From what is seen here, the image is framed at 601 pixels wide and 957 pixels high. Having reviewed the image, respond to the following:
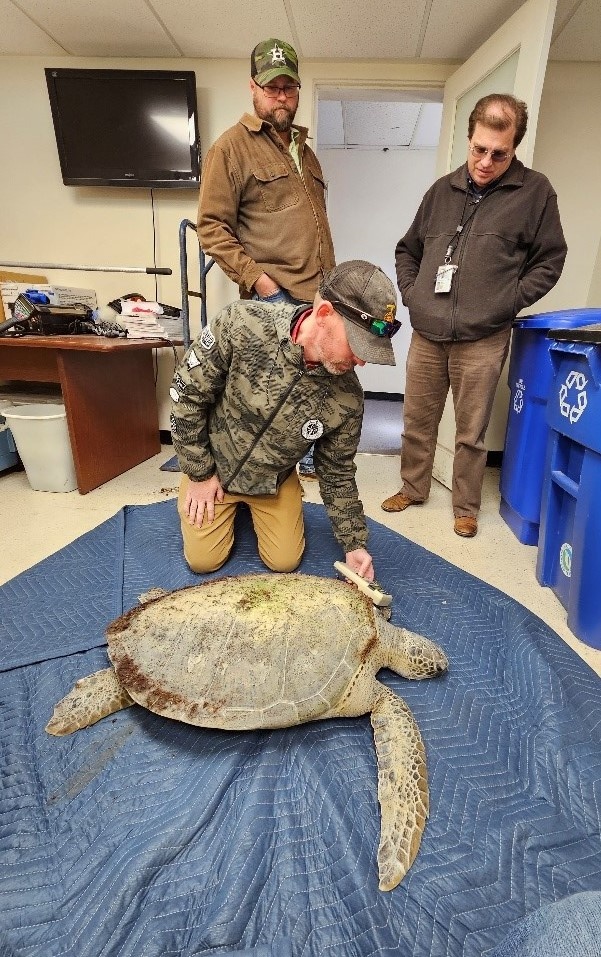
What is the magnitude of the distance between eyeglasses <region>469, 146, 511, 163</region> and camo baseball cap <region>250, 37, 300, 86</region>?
74 cm

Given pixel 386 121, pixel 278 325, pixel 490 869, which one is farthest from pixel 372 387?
pixel 490 869

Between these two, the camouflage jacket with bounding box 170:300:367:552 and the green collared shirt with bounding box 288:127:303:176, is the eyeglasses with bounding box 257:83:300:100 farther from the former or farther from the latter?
the camouflage jacket with bounding box 170:300:367:552

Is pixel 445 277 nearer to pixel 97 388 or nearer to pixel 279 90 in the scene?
pixel 279 90

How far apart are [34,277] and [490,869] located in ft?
11.6

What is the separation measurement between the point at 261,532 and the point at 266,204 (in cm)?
135

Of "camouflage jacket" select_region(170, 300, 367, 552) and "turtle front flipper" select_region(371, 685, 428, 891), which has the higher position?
"camouflage jacket" select_region(170, 300, 367, 552)

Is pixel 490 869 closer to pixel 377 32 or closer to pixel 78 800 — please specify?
pixel 78 800

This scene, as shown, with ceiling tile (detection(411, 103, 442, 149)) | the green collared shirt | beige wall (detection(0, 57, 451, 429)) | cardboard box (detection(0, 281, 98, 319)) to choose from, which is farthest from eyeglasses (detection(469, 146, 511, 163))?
ceiling tile (detection(411, 103, 442, 149))

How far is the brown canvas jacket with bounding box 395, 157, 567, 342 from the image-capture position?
183cm

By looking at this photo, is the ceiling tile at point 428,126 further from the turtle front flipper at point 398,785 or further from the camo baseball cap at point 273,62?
the turtle front flipper at point 398,785

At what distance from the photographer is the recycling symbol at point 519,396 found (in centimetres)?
197

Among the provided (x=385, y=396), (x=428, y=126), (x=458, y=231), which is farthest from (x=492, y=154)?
(x=385, y=396)

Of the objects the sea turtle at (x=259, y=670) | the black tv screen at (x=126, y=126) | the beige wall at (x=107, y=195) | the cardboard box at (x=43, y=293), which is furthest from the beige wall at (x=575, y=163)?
the cardboard box at (x=43, y=293)

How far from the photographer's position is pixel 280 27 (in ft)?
7.62
